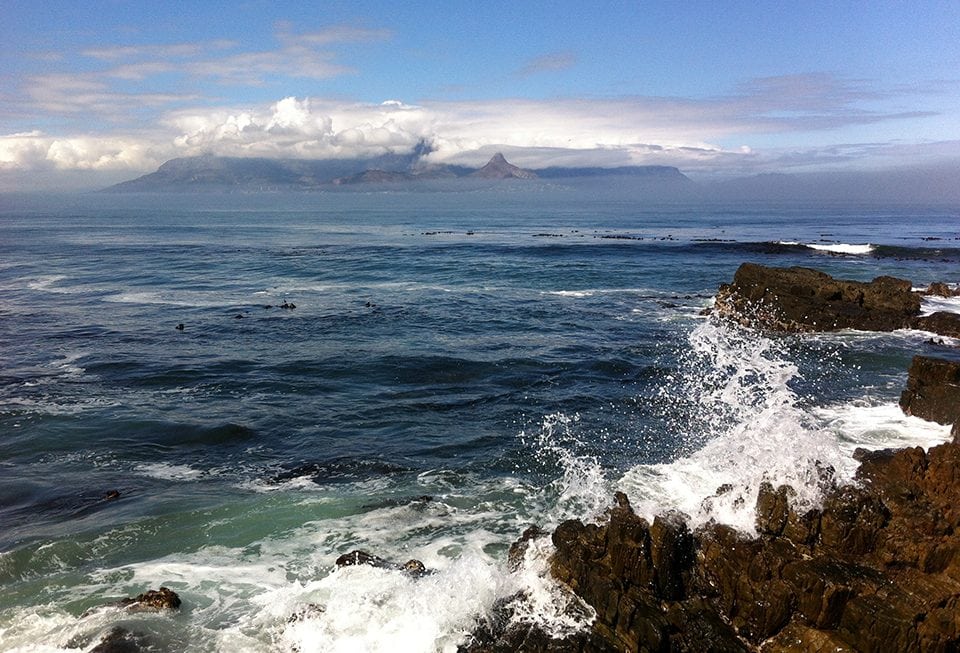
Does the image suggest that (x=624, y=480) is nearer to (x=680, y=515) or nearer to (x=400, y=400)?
(x=680, y=515)

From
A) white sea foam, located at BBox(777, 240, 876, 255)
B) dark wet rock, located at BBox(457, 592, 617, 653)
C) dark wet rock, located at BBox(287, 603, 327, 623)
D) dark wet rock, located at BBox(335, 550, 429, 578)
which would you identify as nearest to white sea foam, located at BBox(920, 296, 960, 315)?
white sea foam, located at BBox(777, 240, 876, 255)

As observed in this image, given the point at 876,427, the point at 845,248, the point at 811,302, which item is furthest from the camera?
the point at 845,248

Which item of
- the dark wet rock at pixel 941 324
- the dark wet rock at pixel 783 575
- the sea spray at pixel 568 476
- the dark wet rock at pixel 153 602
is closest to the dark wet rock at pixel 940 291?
the dark wet rock at pixel 941 324

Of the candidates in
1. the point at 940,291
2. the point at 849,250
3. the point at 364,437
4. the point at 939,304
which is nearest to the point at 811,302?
the point at 939,304

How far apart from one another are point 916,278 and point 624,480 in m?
56.5

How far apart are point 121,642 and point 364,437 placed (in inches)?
471

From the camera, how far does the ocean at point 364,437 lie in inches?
546

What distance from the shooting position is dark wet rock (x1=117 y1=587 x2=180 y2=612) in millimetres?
13884

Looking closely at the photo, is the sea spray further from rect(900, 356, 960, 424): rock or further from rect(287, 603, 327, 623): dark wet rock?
rect(900, 356, 960, 424): rock

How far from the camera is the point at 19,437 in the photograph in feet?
78.3

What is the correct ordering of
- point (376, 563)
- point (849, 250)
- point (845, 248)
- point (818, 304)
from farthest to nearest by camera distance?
point (845, 248)
point (849, 250)
point (818, 304)
point (376, 563)

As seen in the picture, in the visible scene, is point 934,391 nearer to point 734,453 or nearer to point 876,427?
point 876,427

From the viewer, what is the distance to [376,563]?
15.3m

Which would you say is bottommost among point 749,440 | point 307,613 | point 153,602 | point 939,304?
point 153,602
